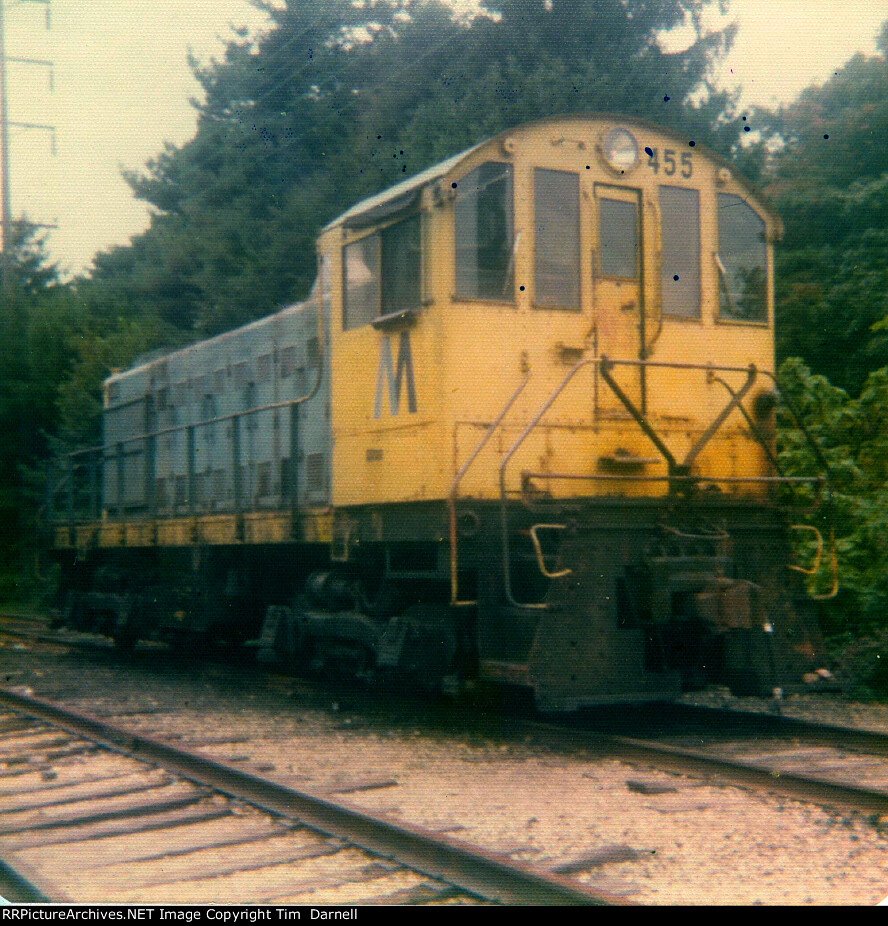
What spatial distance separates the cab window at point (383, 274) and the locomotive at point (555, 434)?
0.02 m

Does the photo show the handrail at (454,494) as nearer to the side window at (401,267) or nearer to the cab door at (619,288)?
the cab door at (619,288)

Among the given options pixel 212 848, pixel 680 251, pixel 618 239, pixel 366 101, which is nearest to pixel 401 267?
pixel 618 239

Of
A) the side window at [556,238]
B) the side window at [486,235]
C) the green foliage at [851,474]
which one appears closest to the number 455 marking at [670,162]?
the side window at [556,238]

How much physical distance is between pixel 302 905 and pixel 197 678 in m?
6.74

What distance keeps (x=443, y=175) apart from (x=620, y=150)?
4.25 feet

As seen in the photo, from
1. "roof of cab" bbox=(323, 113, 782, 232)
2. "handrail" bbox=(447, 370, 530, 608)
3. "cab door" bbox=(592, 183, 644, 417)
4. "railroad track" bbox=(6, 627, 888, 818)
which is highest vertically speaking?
"roof of cab" bbox=(323, 113, 782, 232)

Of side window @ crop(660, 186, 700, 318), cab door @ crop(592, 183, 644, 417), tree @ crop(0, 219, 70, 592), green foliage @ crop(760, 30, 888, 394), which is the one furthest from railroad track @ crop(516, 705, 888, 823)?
tree @ crop(0, 219, 70, 592)

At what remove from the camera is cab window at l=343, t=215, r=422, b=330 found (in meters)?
6.68

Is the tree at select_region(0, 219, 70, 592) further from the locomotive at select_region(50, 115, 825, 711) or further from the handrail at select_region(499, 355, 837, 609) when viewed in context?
the handrail at select_region(499, 355, 837, 609)

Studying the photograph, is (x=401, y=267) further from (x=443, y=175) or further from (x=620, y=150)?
(x=620, y=150)

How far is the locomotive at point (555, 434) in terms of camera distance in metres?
6.09

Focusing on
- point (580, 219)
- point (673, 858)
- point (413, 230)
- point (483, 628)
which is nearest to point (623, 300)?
point (580, 219)

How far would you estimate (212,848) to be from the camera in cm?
425

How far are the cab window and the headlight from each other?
4.32 ft
